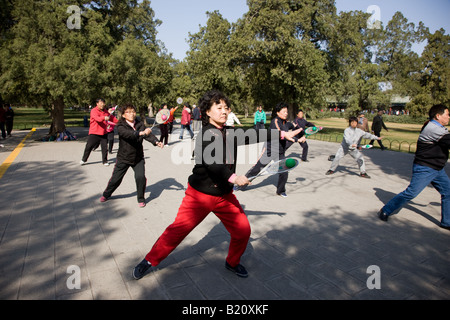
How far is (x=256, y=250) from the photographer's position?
4051 millimetres

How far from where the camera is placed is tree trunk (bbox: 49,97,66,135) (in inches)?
596

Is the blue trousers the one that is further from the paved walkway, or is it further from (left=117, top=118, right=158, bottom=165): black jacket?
(left=117, top=118, right=158, bottom=165): black jacket

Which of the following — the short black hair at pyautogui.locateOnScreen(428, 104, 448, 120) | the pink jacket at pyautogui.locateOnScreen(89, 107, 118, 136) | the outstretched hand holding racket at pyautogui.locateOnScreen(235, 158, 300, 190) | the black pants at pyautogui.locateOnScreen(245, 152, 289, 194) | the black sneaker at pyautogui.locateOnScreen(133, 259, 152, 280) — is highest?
the short black hair at pyautogui.locateOnScreen(428, 104, 448, 120)

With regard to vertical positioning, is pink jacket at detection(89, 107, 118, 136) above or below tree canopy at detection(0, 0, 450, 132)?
below

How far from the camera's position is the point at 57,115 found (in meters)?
15.3

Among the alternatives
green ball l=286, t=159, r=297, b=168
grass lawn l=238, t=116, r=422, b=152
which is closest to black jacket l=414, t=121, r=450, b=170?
green ball l=286, t=159, r=297, b=168

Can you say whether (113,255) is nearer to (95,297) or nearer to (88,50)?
(95,297)

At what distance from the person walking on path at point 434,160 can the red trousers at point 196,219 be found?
134 inches

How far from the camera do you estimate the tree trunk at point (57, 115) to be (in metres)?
15.1

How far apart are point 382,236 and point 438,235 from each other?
1.03 meters

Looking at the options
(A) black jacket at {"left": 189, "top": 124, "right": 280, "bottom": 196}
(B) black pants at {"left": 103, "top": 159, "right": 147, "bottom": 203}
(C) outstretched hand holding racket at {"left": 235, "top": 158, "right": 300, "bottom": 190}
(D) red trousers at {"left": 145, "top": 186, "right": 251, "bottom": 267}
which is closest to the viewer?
(A) black jacket at {"left": 189, "top": 124, "right": 280, "bottom": 196}

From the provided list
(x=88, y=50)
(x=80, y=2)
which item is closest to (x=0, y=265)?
(x=88, y=50)

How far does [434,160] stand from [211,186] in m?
4.13

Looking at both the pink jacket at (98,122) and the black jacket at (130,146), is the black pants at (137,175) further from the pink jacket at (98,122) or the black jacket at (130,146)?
the pink jacket at (98,122)
